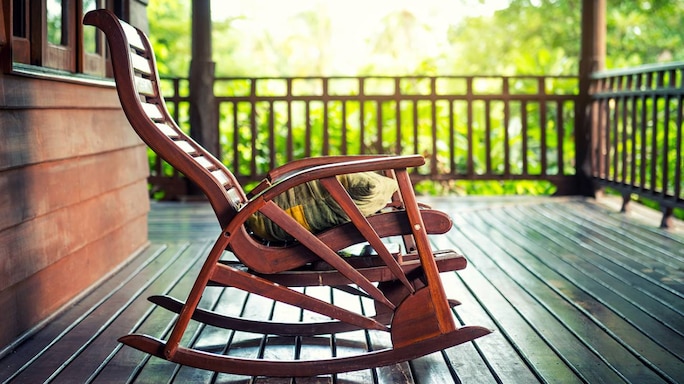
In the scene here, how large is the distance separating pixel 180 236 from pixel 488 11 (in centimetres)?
1455

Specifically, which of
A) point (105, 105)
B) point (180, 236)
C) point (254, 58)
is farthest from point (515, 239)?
point (254, 58)

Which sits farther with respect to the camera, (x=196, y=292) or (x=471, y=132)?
(x=471, y=132)

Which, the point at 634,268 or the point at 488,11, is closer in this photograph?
the point at 634,268

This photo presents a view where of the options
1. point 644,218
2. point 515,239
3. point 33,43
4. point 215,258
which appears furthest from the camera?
point 644,218

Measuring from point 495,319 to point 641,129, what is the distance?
326 centimetres

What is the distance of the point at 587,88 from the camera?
6.84 m

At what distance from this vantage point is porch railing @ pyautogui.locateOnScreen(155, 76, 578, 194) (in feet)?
22.2

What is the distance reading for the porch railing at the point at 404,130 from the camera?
6766 mm

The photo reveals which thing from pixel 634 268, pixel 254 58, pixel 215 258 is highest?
pixel 254 58

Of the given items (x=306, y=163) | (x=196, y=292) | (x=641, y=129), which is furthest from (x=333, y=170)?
(x=641, y=129)

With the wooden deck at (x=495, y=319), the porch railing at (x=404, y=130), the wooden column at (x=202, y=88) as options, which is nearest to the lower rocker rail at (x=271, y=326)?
the wooden deck at (x=495, y=319)

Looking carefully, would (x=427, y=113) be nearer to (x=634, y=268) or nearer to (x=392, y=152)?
(x=392, y=152)

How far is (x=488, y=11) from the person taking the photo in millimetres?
18109

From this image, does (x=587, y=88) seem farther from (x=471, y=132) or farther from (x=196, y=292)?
(x=196, y=292)
